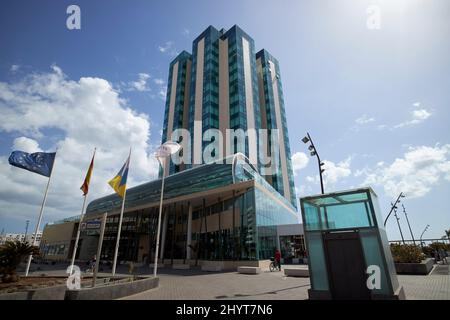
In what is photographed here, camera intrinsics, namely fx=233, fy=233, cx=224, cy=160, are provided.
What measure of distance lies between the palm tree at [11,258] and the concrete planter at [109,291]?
11.7ft

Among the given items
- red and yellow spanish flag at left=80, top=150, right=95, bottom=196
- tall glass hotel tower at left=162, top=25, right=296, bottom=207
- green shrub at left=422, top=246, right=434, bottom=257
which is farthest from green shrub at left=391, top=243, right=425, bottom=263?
tall glass hotel tower at left=162, top=25, right=296, bottom=207

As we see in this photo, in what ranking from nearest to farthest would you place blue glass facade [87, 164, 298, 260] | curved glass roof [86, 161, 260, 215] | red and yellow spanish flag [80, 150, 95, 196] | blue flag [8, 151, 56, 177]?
blue flag [8, 151, 56, 177]
red and yellow spanish flag [80, 150, 95, 196]
blue glass facade [87, 164, 298, 260]
curved glass roof [86, 161, 260, 215]

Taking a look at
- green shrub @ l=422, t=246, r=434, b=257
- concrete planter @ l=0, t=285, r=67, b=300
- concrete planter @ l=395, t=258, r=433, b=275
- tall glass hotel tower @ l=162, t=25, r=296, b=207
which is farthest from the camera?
tall glass hotel tower @ l=162, t=25, r=296, b=207

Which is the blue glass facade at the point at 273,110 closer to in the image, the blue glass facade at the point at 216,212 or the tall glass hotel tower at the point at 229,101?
the tall glass hotel tower at the point at 229,101

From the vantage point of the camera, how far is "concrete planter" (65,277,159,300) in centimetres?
851

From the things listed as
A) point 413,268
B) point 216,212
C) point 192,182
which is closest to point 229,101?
point 192,182

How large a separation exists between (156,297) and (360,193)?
9417 millimetres

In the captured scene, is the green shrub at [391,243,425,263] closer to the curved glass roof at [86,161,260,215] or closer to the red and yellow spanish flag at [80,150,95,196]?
the curved glass roof at [86,161,260,215]

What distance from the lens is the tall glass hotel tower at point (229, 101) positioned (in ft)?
183

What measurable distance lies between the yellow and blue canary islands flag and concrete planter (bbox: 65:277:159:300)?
5483 mm

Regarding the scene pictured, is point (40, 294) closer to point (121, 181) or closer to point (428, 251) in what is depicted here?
point (121, 181)

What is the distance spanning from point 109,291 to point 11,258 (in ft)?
15.4

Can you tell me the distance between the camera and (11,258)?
9.94 meters
